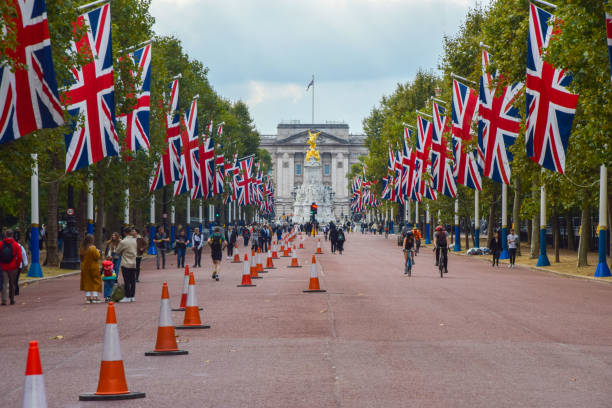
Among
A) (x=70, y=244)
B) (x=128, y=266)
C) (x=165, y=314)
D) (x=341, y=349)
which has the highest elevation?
(x=70, y=244)

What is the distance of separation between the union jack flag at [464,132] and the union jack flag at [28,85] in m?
23.7

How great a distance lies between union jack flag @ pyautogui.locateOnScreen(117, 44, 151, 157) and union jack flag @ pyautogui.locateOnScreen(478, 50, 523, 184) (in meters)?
11.9

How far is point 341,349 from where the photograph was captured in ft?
40.4

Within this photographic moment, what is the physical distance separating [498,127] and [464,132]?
18.0ft

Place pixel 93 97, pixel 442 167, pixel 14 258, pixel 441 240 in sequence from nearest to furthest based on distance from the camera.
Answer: pixel 14 258 → pixel 93 97 → pixel 441 240 → pixel 442 167

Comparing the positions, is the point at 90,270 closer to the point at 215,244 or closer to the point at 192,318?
the point at 192,318

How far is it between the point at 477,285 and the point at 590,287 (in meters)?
3.26

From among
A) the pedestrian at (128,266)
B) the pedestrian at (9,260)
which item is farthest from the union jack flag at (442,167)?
the pedestrian at (9,260)

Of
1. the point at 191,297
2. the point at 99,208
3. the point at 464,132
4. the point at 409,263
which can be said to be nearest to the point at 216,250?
the point at 409,263

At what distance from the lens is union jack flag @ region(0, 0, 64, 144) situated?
1712cm

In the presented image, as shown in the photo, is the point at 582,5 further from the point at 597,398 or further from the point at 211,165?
the point at 211,165

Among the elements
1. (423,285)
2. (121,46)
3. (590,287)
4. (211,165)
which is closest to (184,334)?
(423,285)

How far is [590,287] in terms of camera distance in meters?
26.8

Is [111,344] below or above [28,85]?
below
